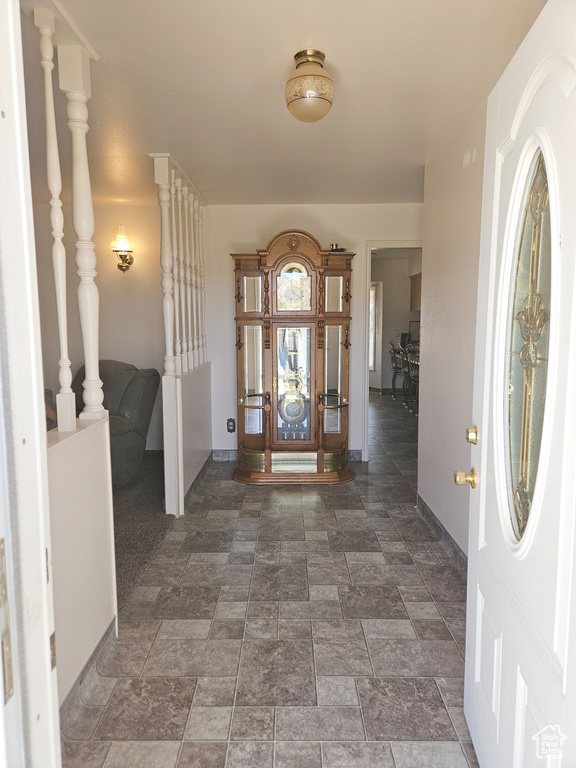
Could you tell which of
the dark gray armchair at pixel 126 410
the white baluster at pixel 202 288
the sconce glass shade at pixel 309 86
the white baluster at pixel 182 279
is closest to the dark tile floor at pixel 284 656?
the dark gray armchair at pixel 126 410

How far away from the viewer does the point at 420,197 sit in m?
4.69

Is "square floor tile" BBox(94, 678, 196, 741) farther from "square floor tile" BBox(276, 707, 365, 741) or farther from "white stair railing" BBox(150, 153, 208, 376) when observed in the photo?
"white stair railing" BBox(150, 153, 208, 376)

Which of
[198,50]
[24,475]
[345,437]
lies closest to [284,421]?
[345,437]

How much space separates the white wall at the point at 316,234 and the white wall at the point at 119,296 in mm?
634

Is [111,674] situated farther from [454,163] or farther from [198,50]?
[454,163]

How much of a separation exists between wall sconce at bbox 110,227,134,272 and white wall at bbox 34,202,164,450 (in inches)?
2.6

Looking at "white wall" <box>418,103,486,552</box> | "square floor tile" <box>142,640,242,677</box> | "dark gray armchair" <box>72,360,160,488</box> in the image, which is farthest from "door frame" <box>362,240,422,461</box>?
"square floor tile" <box>142,640,242,677</box>

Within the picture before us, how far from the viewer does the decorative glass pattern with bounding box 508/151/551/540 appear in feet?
3.68

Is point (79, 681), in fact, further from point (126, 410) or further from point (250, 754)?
point (126, 410)

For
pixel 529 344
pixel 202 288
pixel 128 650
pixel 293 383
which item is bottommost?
pixel 128 650

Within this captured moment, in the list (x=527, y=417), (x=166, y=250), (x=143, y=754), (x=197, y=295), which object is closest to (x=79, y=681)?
(x=143, y=754)

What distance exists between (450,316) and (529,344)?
2.03 metres

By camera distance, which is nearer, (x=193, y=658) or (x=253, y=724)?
(x=253, y=724)

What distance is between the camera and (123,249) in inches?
201
